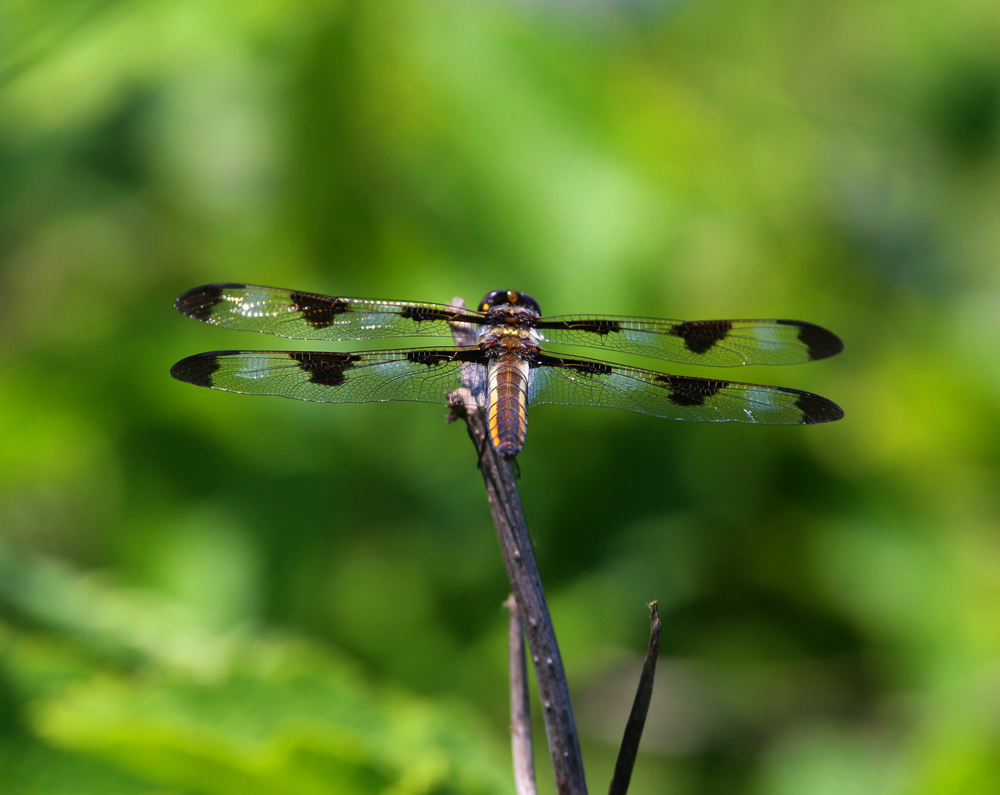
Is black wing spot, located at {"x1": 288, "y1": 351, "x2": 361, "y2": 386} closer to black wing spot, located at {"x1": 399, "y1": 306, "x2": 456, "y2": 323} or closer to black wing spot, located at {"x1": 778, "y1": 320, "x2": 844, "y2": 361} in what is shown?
black wing spot, located at {"x1": 399, "y1": 306, "x2": 456, "y2": 323}

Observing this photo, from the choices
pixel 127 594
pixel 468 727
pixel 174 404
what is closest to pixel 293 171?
pixel 174 404

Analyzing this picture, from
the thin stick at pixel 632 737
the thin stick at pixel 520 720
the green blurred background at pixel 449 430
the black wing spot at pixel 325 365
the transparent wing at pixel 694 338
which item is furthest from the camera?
the green blurred background at pixel 449 430

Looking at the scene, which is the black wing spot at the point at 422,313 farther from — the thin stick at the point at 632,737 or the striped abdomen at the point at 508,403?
the thin stick at the point at 632,737

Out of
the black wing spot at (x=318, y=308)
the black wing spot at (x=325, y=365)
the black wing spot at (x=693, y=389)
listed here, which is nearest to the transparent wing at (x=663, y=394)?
the black wing spot at (x=693, y=389)

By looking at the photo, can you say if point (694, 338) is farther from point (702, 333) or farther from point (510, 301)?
point (510, 301)

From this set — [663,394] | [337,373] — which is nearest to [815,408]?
[663,394]
